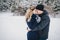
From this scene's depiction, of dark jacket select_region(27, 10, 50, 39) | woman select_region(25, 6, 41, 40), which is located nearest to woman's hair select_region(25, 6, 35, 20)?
woman select_region(25, 6, 41, 40)

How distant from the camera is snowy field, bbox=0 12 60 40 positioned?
245 centimetres

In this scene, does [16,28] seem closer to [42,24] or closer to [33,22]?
[33,22]

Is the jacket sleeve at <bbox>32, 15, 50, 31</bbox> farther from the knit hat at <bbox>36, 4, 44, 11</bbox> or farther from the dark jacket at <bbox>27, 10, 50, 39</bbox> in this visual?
the knit hat at <bbox>36, 4, 44, 11</bbox>

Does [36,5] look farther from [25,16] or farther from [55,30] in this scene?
[55,30]

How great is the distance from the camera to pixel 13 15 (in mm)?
2439

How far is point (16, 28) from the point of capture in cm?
246

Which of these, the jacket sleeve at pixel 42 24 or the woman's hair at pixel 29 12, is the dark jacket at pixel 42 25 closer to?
the jacket sleeve at pixel 42 24

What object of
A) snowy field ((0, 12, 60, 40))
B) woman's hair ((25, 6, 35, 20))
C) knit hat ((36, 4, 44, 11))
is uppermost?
knit hat ((36, 4, 44, 11))

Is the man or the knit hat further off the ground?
the knit hat

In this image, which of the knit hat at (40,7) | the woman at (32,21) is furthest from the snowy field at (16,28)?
the knit hat at (40,7)

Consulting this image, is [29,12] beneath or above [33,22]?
above

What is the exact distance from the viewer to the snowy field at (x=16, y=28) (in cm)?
245

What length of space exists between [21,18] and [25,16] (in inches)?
2.3

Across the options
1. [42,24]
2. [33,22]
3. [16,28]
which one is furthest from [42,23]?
[16,28]
